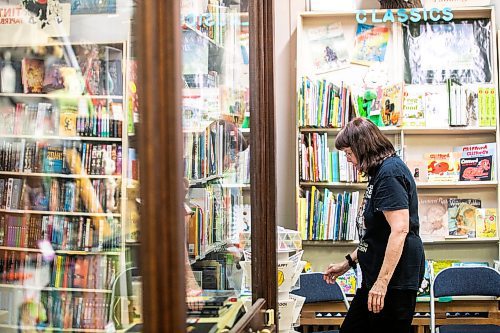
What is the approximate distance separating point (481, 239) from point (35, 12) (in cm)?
379

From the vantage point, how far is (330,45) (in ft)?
16.4

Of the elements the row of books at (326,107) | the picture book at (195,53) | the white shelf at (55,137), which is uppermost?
the row of books at (326,107)

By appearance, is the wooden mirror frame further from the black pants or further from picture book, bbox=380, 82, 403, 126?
picture book, bbox=380, 82, 403, 126

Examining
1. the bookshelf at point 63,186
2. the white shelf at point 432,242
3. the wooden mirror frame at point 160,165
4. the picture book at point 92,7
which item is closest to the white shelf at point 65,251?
the bookshelf at point 63,186

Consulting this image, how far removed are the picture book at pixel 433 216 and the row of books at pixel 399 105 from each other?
514 mm

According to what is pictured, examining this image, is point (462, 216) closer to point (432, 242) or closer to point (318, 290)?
point (432, 242)

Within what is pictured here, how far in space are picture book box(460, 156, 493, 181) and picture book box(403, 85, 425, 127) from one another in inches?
→ 15.6

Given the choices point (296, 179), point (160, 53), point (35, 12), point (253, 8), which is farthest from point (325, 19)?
point (160, 53)

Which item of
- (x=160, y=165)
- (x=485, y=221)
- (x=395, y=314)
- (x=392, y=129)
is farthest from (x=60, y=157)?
(x=485, y=221)

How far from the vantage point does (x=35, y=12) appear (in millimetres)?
1693

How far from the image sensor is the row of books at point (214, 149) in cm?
162

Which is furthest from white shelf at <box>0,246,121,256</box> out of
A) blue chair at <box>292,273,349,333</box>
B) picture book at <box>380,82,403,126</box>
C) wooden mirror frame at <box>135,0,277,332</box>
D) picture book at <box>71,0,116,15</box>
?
picture book at <box>380,82,403,126</box>

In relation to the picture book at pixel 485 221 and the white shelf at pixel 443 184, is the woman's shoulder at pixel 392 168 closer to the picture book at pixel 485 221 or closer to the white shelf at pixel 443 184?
the white shelf at pixel 443 184

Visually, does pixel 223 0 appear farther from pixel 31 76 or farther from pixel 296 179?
pixel 296 179
